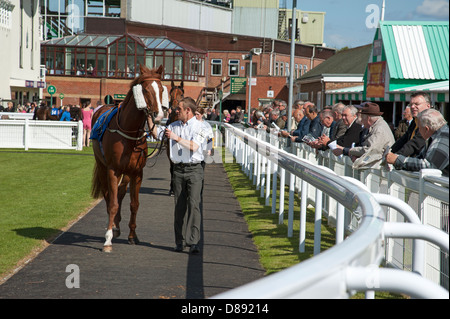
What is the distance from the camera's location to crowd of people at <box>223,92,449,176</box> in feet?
18.8

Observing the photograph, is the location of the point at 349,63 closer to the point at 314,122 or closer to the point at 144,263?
the point at 314,122

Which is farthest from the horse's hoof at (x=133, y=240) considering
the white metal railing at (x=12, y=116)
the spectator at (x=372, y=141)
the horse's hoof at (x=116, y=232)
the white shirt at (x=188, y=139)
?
the white metal railing at (x=12, y=116)

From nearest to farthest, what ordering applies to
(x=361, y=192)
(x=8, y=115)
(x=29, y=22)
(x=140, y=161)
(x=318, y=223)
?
(x=361, y=192) < (x=318, y=223) < (x=140, y=161) < (x=8, y=115) < (x=29, y=22)

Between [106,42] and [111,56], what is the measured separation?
145 centimetres

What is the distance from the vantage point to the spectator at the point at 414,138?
24.7 feet

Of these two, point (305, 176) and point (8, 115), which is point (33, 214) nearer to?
point (305, 176)

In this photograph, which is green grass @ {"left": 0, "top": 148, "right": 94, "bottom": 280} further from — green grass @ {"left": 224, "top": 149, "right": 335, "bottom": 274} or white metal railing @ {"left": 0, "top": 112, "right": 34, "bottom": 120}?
white metal railing @ {"left": 0, "top": 112, "right": 34, "bottom": 120}

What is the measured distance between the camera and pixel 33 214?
10984mm

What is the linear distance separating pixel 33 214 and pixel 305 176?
17.9 ft

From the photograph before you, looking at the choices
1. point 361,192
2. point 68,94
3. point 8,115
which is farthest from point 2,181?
point 68,94

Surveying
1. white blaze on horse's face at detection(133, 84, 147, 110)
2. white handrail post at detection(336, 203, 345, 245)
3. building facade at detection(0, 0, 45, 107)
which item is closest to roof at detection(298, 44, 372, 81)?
building facade at detection(0, 0, 45, 107)

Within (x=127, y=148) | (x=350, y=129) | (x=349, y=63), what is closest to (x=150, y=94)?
(x=127, y=148)

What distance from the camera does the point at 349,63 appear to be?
2013 inches

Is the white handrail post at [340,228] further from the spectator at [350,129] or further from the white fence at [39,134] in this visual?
the white fence at [39,134]
